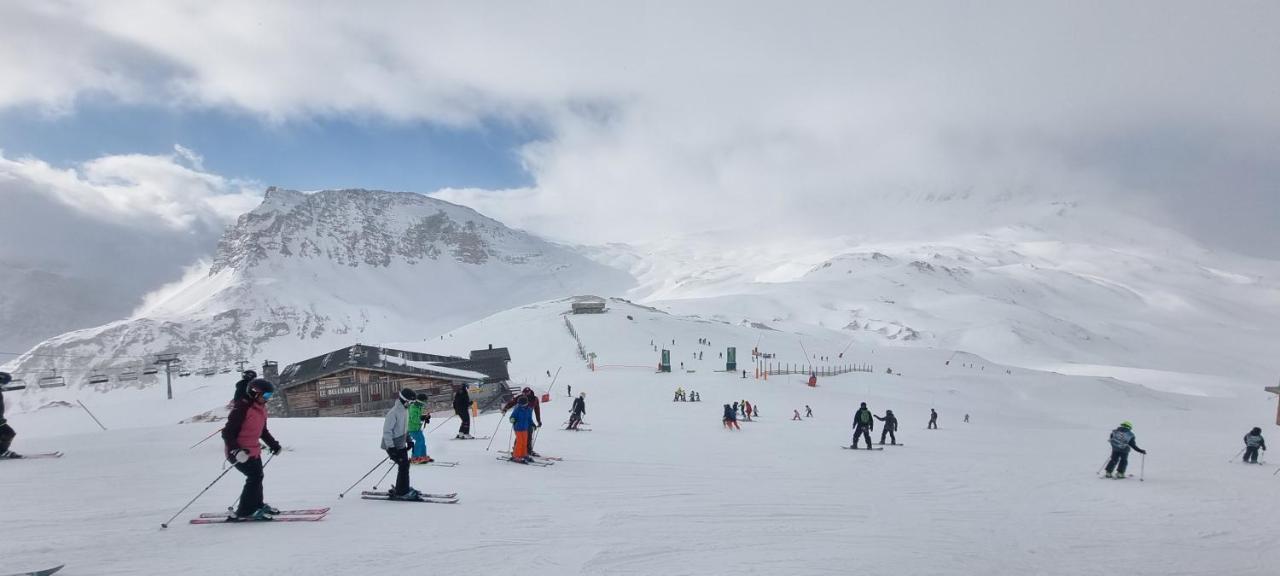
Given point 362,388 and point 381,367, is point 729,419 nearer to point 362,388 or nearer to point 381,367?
point 381,367

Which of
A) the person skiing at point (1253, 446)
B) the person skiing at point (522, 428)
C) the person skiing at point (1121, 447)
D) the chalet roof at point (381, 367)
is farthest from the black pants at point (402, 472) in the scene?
the chalet roof at point (381, 367)

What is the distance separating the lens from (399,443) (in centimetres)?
1016

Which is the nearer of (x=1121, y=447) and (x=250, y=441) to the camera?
(x=250, y=441)

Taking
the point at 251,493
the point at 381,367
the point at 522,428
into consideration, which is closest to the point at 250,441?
the point at 251,493

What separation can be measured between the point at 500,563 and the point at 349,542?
2.04 m

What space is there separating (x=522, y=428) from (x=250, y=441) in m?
6.28

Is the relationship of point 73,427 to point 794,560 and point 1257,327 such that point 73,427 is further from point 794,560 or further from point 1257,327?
point 1257,327

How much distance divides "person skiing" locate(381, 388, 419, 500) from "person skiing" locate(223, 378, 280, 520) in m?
1.56

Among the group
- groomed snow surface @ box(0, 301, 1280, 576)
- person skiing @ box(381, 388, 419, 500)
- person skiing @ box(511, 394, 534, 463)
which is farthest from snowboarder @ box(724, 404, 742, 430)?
person skiing @ box(381, 388, 419, 500)

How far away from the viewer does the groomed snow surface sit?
26.2 ft

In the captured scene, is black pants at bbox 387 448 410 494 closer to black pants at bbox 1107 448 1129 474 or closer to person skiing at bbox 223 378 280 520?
person skiing at bbox 223 378 280 520

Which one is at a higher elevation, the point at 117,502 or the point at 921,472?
the point at 117,502

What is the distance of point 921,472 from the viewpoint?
1595cm

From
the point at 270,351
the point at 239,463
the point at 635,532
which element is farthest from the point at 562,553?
the point at 270,351
